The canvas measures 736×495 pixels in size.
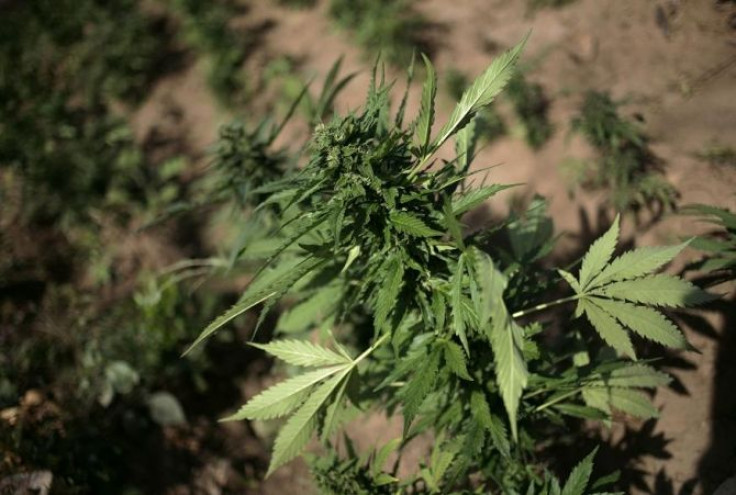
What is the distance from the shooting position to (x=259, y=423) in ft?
11.2

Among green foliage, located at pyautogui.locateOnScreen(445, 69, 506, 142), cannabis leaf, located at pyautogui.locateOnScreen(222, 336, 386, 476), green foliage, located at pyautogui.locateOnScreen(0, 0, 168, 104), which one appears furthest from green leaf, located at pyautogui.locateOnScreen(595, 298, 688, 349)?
green foliage, located at pyautogui.locateOnScreen(0, 0, 168, 104)

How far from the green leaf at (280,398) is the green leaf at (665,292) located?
0.99 meters

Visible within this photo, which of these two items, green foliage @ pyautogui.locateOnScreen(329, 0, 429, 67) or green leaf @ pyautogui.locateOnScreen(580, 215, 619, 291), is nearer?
green leaf @ pyautogui.locateOnScreen(580, 215, 619, 291)

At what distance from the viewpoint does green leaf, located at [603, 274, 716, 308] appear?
154cm

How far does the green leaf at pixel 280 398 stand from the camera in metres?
1.67

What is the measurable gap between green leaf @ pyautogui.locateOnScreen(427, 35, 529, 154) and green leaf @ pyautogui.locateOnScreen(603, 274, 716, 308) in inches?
29.0

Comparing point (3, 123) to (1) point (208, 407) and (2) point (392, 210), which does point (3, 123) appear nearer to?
(1) point (208, 407)

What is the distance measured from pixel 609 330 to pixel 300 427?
3.37 feet

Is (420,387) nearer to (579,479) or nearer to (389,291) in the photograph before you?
(389,291)

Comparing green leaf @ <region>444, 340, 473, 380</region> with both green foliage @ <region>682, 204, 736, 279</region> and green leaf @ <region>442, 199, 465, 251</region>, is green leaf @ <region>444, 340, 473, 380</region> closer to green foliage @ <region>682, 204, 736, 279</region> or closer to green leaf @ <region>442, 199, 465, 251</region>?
green leaf @ <region>442, 199, 465, 251</region>

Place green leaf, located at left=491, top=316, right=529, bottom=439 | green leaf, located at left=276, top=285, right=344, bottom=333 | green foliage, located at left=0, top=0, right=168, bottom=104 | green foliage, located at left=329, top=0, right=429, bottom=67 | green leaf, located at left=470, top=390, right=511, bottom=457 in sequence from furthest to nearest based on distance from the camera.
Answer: green foliage, located at left=0, top=0, right=168, bottom=104
green foliage, located at left=329, top=0, right=429, bottom=67
green leaf, located at left=276, top=285, right=344, bottom=333
green leaf, located at left=470, top=390, right=511, bottom=457
green leaf, located at left=491, top=316, right=529, bottom=439

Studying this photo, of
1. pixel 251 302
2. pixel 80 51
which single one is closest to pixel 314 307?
pixel 251 302

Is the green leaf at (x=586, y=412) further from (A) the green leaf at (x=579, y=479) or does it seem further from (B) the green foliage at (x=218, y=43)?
(B) the green foliage at (x=218, y=43)

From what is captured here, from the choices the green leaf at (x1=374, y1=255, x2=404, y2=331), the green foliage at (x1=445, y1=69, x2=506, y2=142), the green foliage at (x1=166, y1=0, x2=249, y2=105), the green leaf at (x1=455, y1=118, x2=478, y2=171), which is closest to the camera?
the green leaf at (x1=374, y1=255, x2=404, y2=331)
